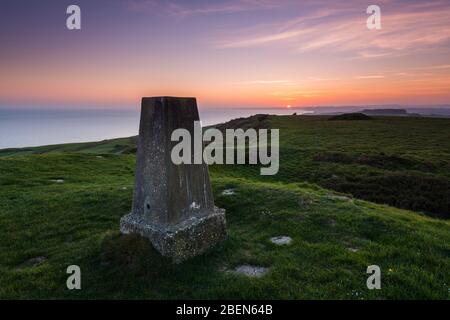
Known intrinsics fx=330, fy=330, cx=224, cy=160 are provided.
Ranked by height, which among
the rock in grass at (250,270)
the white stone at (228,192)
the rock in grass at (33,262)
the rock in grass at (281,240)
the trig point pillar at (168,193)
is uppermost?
the trig point pillar at (168,193)

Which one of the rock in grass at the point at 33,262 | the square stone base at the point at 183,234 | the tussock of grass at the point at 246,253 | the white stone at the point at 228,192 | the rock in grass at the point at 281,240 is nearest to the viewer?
the tussock of grass at the point at 246,253

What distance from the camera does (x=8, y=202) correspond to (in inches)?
666

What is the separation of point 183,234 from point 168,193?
1.20 metres

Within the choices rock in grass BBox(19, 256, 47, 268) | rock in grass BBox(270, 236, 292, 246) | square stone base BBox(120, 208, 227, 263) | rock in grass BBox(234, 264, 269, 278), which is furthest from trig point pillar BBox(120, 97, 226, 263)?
rock in grass BBox(19, 256, 47, 268)

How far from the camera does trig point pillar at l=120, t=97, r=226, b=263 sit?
912 cm

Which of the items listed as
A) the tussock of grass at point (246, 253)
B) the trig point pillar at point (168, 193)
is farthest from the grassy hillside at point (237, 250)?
the trig point pillar at point (168, 193)

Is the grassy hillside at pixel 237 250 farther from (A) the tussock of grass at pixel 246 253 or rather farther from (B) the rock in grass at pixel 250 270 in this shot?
(B) the rock in grass at pixel 250 270

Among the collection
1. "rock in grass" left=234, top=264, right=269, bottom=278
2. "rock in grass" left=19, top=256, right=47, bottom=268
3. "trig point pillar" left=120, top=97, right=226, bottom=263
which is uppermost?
"trig point pillar" left=120, top=97, right=226, bottom=263

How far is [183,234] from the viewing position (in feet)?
29.9

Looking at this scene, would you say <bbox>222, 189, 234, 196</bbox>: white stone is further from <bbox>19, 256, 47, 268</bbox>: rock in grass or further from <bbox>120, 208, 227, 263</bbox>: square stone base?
<bbox>19, 256, 47, 268</bbox>: rock in grass

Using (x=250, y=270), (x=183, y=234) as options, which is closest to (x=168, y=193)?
(x=183, y=234)

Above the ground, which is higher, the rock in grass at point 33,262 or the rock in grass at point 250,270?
the rock in grass at point 250,270

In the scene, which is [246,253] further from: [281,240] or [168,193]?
[168,193]

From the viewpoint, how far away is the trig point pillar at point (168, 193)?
912 centimetres
